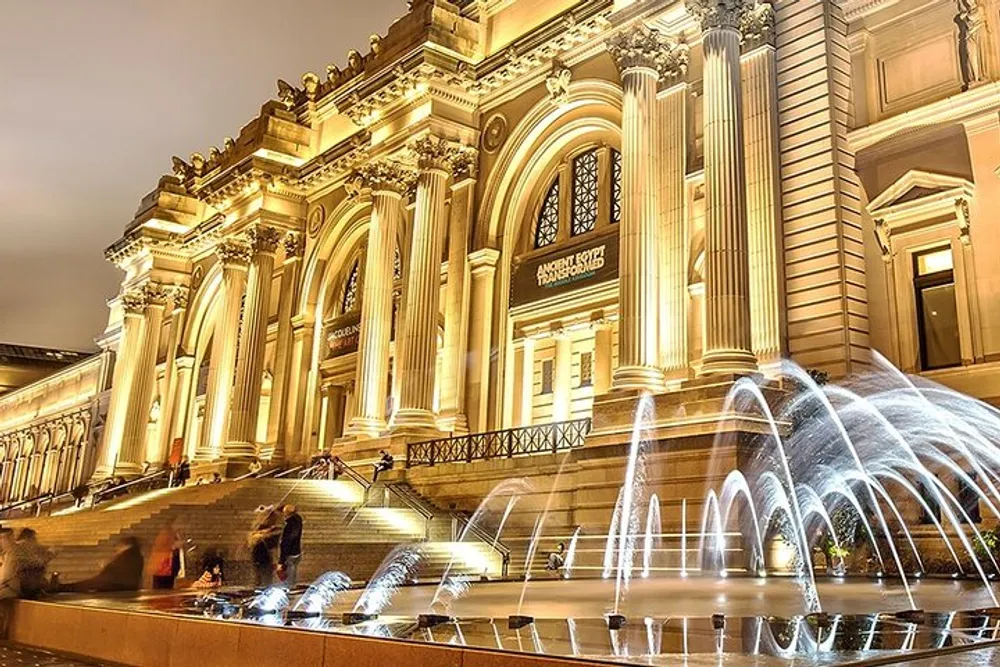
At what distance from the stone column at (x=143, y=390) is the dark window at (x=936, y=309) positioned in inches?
1445

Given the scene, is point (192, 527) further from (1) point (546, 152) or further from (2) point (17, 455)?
(2) point (17, 455)

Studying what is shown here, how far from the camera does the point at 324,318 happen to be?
128 feet

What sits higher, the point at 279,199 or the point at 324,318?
the point at 279,199

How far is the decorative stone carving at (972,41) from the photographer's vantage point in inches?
730

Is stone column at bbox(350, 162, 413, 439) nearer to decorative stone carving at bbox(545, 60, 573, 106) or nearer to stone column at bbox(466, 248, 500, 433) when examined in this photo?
stone column at bbox(466, 248, 500, 433)

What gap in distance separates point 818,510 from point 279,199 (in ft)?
94.9

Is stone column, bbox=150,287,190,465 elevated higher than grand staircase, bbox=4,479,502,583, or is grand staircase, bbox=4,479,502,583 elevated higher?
stone column, bbox=150,287,190,465

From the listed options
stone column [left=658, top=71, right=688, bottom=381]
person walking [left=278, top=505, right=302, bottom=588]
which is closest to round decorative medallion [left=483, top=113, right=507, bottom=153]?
stone column [left=658, top=71, right=688, bottom=381]

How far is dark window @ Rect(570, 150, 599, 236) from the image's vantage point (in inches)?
1124

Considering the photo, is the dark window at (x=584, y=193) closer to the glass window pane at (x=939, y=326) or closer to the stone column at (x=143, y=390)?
the glass window pane at (x=939, y=326)

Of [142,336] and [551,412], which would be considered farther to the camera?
[142,336]

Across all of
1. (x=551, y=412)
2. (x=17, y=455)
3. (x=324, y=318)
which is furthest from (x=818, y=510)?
(x=17, y=455)

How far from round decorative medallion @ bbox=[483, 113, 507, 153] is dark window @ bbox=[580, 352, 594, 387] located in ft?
26.6

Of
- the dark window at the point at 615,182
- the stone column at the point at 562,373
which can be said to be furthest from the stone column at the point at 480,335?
the dark window at the point at 615,182
